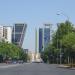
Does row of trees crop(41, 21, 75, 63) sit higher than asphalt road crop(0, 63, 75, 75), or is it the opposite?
row of trees crop(41, 21, 75, 63)

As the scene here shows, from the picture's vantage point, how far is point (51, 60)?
6639 inches

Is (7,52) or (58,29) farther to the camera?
(7,52)

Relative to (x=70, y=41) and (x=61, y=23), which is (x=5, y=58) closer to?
(x=61, y=23)

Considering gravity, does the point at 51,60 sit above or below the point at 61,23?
below

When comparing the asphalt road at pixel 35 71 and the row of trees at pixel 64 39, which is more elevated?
the row of trees at pixel 64 39

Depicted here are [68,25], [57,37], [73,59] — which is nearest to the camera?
[73,59]

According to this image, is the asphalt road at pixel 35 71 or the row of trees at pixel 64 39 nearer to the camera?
the asphalt road at pixel 35 71

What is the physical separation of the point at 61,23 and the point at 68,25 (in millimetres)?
4904

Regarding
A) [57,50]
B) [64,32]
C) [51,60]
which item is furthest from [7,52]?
[64,32]

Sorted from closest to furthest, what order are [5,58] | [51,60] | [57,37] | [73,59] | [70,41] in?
1. [70,41]
2. [73,59]
3. [57,37]
4. [51,60]
5. [5,58]

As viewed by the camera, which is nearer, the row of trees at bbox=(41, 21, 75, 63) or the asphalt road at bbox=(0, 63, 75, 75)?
the asphalt road at bbox=(0, 63, 75, 75)

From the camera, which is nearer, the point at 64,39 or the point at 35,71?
the point at 35,71

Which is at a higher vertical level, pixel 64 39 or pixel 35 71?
pixel 64 39

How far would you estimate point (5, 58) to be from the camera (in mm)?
181500
